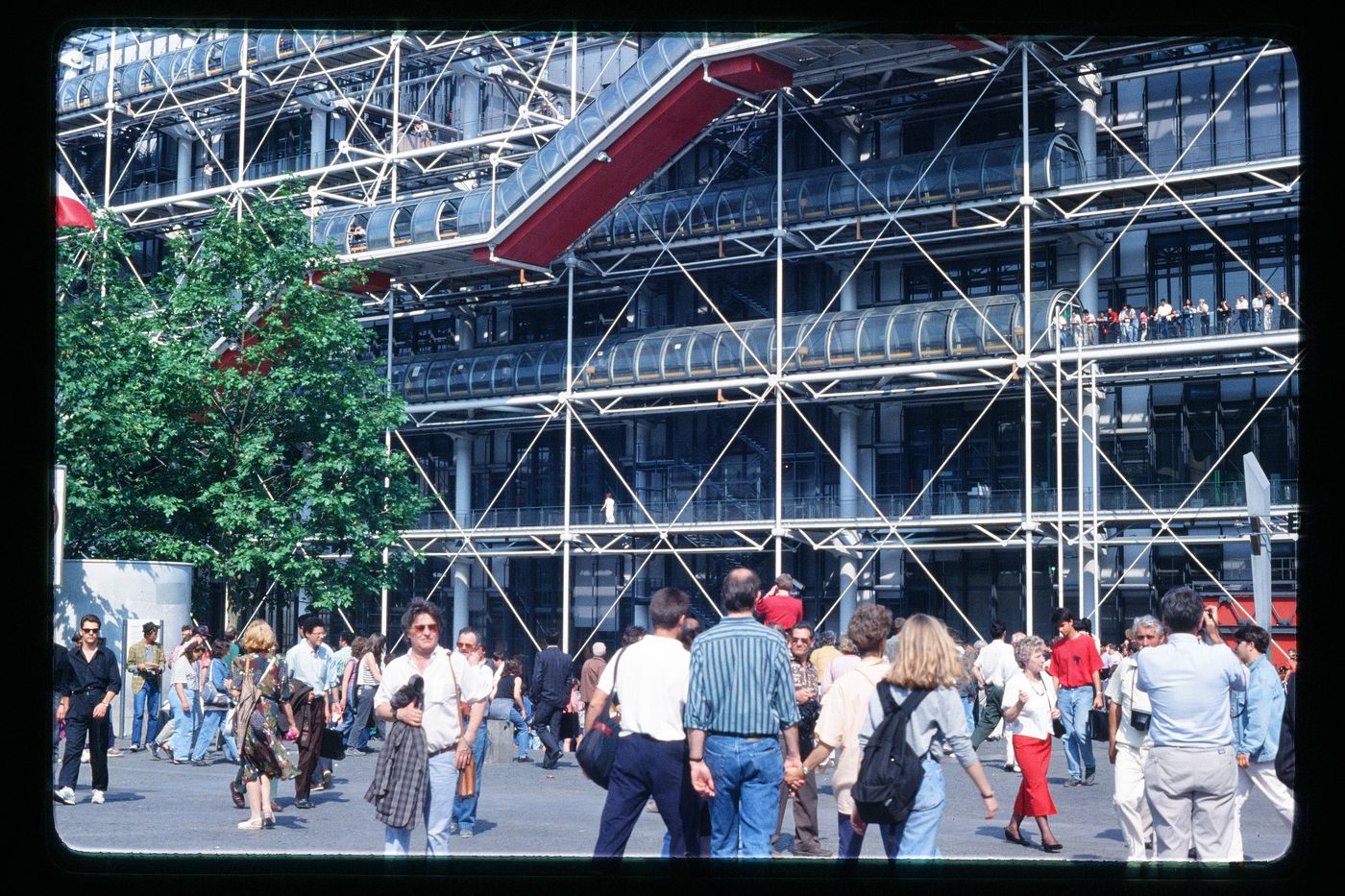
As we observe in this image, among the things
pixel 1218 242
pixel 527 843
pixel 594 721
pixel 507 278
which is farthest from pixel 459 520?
pixel 594 721

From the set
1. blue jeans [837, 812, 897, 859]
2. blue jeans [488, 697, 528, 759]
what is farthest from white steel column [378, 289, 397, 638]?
blue jeans [837, 812, 897, 859]

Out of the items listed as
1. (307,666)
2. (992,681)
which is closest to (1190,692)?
(992,681)

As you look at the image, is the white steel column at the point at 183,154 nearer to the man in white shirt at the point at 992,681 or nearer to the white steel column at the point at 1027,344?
the white steel column at the point at 1027,344

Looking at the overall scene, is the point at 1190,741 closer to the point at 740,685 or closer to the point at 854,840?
the point at 854,840

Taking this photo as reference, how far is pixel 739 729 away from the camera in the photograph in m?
8.20

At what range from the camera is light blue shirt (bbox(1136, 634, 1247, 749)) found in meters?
8.66

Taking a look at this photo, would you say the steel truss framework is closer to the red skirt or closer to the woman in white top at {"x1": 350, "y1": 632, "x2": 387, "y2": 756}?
the woman in white top at {"x1": 350, "y1": 632, "x2": 387, "y2": 756}

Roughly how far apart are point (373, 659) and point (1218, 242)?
59.6ft

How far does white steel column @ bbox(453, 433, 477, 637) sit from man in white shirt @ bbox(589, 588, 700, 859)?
27930 mm

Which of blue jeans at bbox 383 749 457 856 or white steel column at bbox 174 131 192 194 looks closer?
blue jeans at bbox 383 749 457 856

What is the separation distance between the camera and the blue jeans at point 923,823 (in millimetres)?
8039

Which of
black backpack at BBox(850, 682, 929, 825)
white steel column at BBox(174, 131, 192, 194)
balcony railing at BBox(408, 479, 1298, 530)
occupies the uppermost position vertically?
white steel column at BBox(174, 131, 192, 194)

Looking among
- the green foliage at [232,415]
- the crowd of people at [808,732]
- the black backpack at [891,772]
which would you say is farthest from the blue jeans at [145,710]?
the black backpack at [891,772]

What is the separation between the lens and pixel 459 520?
121 ft
